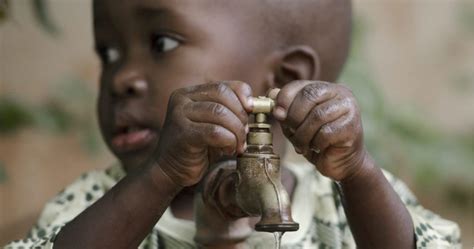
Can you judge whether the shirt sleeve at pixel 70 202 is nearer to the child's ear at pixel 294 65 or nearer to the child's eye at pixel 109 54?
the child's eye at pixel 109 54

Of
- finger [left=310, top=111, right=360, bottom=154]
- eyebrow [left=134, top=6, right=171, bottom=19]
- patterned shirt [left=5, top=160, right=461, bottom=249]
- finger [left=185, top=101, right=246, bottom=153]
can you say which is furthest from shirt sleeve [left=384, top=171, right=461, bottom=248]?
eyebrow [left=134, top=6, right=171, bottom=19]

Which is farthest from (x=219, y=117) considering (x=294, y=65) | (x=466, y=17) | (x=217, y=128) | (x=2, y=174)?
(x=466, y=17)

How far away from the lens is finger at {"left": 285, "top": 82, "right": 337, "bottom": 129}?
1283 millimetres

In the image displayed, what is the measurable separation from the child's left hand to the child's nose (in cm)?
41

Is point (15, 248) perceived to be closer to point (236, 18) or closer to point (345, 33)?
point (236, 18)

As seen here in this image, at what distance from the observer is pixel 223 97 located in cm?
128

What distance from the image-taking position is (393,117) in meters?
2.77

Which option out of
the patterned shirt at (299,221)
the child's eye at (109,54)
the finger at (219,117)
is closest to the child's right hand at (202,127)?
the finger at (219,117)

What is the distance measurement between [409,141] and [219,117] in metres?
1.60

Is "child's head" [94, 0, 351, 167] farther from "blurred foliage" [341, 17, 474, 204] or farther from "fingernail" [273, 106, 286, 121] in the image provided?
"blurred foliage" [341, 17, 474, 204]

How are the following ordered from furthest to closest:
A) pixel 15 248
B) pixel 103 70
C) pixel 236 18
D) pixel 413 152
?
pixel 413 152, pixel 103 70, pixel 236 18, pixel 15 248

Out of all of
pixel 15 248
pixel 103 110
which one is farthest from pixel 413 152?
pixel 15 248

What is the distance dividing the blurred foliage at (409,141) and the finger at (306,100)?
1330 millimetres

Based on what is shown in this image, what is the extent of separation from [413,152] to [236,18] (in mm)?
1204
